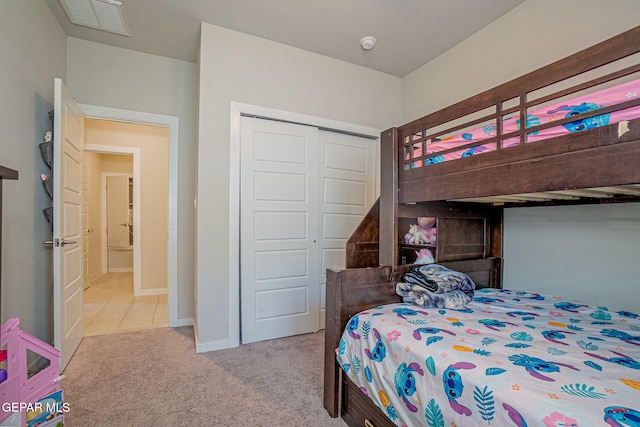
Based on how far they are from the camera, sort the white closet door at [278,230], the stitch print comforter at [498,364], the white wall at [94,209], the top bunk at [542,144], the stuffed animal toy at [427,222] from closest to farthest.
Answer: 1. the stitch print comforter at [498,364]
2. the top bunk at [542,144]
3. the stuffed animal toy at [427,222]
4. the white closet door at [278,230]
5. the white wall at [94,209]

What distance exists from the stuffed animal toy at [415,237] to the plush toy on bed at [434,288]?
0.29 metres

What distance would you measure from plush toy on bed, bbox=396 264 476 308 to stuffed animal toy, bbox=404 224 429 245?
0.29 meters

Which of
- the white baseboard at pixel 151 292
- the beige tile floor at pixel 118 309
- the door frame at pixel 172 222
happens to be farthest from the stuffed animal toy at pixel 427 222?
the white baseboard at pixel 151 292

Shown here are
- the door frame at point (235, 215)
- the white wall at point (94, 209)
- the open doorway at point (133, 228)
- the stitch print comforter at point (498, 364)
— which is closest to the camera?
the stitch print comforter at point (498, 364)

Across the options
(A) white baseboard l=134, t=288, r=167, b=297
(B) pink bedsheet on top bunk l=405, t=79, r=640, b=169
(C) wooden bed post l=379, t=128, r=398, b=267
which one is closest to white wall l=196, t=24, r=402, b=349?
(C) wooden bed post l=379, t=128, r=398, b=267

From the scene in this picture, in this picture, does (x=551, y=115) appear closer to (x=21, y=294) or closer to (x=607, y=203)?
(x=607, y=203)

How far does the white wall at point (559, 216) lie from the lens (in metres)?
1.71

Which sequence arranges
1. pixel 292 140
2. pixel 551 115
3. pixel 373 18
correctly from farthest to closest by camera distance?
pixel 292 140 → pixel 373 18 → pixel 551 115

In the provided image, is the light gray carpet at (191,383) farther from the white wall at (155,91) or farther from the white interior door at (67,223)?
the white wall at (155,91)

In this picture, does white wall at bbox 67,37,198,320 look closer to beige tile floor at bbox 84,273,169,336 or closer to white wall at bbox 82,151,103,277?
beige tile floor at bbox 84,273,169,336

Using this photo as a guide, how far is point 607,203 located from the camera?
174cm

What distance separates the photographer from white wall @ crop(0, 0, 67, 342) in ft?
5.71

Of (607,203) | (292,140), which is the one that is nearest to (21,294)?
(292,140)

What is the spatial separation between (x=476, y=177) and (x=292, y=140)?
1.83 m
